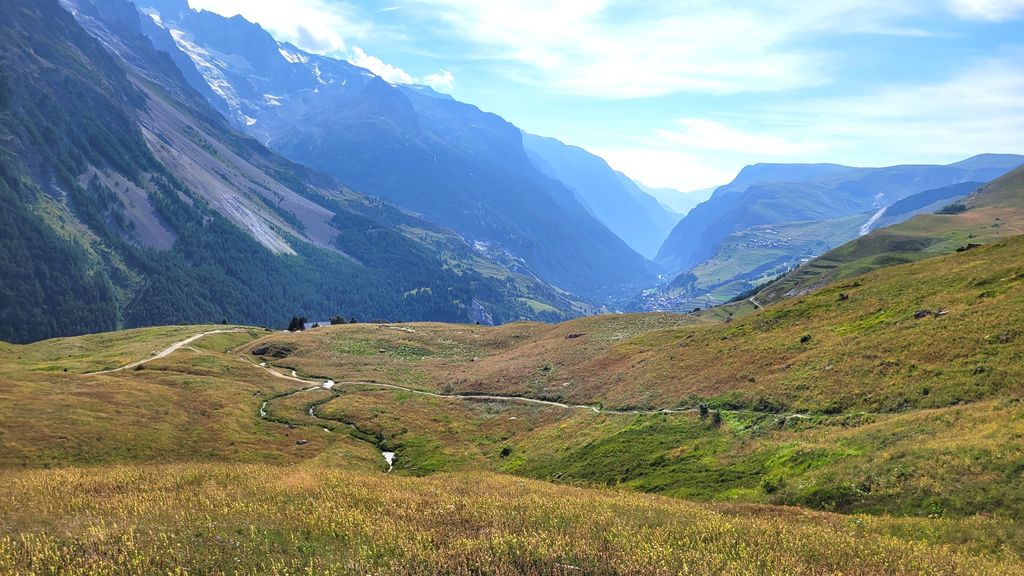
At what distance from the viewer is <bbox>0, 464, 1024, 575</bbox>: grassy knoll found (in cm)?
1475

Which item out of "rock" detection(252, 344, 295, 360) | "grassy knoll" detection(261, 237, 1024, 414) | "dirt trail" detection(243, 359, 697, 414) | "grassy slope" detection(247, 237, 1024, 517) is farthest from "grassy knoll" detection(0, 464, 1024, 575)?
"rock" detection(252, 344, 295, 360)

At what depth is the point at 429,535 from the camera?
55.7ft

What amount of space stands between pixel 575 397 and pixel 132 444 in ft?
153

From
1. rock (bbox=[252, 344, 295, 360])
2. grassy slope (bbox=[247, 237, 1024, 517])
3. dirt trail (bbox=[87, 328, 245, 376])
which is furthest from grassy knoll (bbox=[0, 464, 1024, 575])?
rock (bbox=[252, 344, 295, 360])

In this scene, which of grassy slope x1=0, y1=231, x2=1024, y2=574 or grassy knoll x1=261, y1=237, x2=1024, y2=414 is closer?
grassy slope x1=0, y1=231, x2=1024, y2=574

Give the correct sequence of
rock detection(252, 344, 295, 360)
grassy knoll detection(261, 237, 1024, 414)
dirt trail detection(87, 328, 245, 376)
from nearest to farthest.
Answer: grassy knoll detection(261, 237, 1024, 414), dirt trail detection(87, 328, 245, 376), rock detection(252, 344, 295, 360)

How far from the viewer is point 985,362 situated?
1480 inches

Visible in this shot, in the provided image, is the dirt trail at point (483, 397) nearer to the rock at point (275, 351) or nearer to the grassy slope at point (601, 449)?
the grassy slope at point (601, 449)

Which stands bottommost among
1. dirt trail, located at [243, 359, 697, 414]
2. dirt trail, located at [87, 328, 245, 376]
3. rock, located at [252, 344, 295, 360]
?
dirt trail, located at [243, 359, 697, 414]

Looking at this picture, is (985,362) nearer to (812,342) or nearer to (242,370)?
(812,342)

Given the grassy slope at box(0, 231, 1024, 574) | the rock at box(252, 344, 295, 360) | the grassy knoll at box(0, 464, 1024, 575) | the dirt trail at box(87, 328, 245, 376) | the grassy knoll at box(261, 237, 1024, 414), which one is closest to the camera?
the grassy knoll at box(0, 464, 1024, 575)

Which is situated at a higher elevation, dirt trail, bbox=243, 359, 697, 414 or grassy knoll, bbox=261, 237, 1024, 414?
grassy knoll, bbox=261, 237, 1024, 414

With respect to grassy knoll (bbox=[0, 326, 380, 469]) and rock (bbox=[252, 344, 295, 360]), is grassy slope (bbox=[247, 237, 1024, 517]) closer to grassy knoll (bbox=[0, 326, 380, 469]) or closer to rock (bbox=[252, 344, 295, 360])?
grassy knoll (bbox=[0, 326, 380, 469])

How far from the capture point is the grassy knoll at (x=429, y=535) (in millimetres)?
14750
